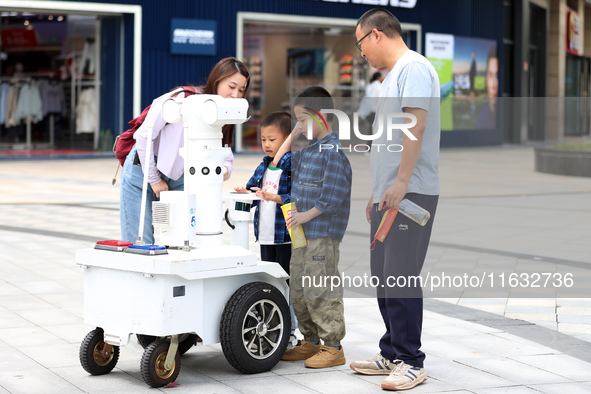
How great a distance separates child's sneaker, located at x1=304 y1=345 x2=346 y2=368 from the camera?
4.30m

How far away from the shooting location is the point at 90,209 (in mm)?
10711

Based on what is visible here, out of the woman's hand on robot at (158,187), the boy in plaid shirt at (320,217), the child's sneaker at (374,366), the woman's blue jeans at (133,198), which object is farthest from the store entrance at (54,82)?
the child's sneaker at (374,366)

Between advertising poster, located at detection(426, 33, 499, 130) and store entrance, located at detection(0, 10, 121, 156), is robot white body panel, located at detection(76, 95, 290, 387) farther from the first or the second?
advertising poster, located at detection(426, 33, 499, 130)

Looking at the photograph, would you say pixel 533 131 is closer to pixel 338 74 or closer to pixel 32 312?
pixel 32 312

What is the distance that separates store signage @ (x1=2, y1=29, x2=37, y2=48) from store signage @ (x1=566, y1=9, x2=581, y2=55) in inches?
821

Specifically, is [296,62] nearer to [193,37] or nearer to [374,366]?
[193,37]

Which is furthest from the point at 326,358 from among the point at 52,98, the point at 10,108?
the point at 52,98

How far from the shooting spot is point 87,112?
65.1 feet

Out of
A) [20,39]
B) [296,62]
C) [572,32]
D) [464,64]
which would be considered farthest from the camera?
[572,32]

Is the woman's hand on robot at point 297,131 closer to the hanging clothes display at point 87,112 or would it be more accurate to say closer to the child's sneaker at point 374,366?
the child's sneaker at point 374,366

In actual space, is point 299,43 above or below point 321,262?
above

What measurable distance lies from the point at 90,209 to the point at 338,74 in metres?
12.9

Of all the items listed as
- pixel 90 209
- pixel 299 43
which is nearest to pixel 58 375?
pixel 90 209

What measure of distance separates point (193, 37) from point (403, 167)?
16175mm
